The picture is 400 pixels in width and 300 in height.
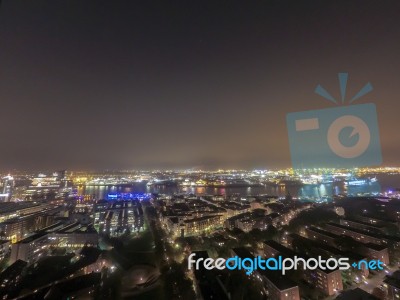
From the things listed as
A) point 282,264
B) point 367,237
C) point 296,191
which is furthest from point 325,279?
point 296,191

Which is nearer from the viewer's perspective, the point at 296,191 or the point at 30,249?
the point at 30,249

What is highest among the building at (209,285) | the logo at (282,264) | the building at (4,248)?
the building at (4,248)

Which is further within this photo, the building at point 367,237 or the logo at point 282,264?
the building at point 367,237

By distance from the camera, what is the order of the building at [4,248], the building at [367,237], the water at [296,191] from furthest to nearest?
the water at [296,191] → the building at [4,248] → the building at [367,237]

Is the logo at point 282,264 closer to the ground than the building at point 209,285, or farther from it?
farther from it

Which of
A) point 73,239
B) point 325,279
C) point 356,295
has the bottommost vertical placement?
point 356,295

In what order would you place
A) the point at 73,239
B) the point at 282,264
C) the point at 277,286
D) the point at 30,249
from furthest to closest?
the point at 73,239
the point at 30,249
the point at 282,264
the point at 277,286

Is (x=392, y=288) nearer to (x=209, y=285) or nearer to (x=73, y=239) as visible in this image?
(x=209, y=285)

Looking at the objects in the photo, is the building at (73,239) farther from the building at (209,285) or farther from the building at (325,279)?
the building at (325,279)

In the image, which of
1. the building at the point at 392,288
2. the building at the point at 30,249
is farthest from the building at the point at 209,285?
the building at the point at 30,249

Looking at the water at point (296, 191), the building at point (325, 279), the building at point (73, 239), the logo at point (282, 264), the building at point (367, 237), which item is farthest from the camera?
the water at point (296, 191)

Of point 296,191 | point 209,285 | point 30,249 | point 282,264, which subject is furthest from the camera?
point 296,191

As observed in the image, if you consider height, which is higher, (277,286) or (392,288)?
(277,286)

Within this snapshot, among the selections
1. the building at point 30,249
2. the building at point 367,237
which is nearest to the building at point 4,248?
the building at point 30,249
